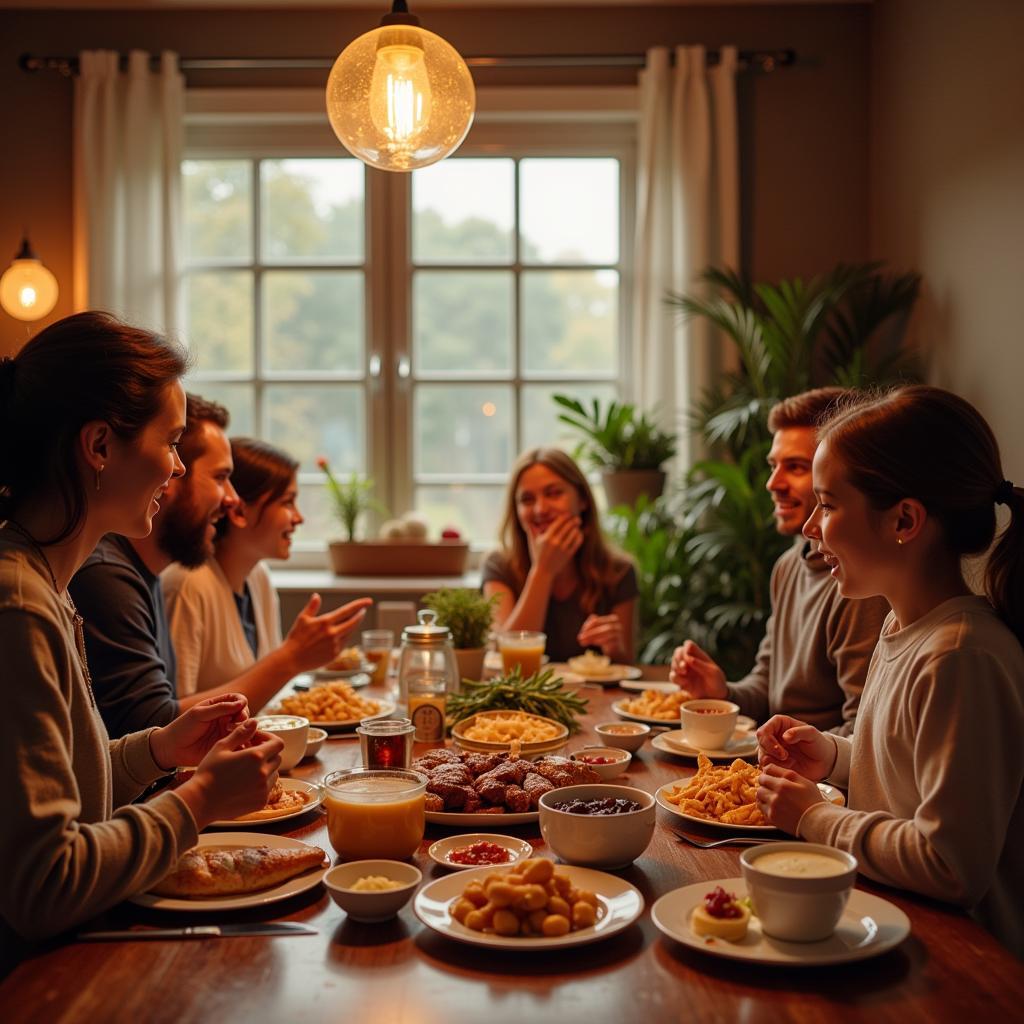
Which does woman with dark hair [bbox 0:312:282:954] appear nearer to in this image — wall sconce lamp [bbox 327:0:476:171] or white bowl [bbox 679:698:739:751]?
white bowl [bbox 679:698:739:751]

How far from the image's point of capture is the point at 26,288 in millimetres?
3949

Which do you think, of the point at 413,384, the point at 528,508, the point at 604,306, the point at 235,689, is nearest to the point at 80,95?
the point at 413,384

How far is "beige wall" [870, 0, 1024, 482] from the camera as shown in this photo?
330 cm

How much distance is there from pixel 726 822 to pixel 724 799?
1.7 inches

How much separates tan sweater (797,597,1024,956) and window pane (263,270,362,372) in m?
3.51

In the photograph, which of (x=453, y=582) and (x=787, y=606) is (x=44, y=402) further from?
(x=453, y=582)

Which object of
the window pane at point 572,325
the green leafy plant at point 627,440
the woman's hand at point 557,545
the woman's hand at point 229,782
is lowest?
the woman's hand at point 229,782

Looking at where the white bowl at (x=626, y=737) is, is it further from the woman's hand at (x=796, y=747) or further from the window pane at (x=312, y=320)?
the window pane at (x=312, y=320)

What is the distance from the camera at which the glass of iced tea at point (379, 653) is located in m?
2.71

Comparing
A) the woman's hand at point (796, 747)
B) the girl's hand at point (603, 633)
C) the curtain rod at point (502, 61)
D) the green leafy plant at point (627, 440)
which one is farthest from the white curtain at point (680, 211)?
the woman's hand at point (796, 747)

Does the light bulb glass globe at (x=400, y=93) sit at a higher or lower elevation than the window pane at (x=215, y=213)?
lower

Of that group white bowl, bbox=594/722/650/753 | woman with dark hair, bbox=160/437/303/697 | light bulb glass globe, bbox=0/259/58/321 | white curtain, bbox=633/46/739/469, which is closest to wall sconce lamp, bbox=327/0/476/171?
woman with dark hair, bbox=160/437/303/697

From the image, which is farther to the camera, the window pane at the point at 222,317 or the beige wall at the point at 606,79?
the window pane at the point at 222,317

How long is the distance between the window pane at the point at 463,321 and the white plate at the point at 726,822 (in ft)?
10.6
